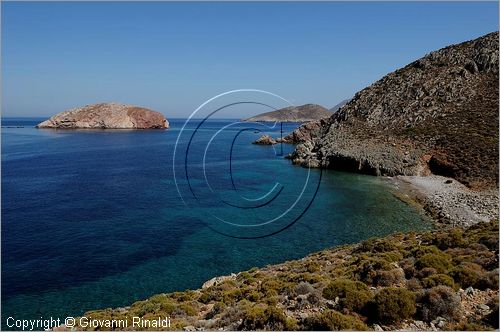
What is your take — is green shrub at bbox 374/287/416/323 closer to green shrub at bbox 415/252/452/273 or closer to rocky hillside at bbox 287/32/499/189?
green shrub at bbox 415/252/452/273

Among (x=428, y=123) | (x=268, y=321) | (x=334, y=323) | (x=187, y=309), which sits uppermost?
(x=428, y=123)

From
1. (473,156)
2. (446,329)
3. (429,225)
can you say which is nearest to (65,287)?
(446,329)

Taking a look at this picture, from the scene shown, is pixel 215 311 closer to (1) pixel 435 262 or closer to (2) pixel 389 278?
(2) pixel 389 278

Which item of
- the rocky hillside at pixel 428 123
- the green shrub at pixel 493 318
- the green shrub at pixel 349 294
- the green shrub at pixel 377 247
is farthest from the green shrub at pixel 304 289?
the rocky hillside at pixel 428 123

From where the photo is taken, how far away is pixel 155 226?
36.2 m

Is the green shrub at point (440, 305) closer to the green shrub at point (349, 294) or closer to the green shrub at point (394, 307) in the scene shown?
the green shrub at point (394, 307)

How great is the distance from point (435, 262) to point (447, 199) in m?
31.0

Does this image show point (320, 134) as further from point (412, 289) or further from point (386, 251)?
point (412, 289)

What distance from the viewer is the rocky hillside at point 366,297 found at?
12.2 m

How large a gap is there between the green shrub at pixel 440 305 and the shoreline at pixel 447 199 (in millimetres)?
25380

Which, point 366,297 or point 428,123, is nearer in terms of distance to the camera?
point 366,297

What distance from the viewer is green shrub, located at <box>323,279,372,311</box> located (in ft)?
44.3

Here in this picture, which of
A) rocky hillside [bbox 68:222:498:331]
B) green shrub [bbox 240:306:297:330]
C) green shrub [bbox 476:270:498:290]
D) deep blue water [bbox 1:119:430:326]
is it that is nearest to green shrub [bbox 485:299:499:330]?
rocky hillside [bbox 68:222:498:331]

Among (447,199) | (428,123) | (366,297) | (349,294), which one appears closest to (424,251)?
(366,297)
